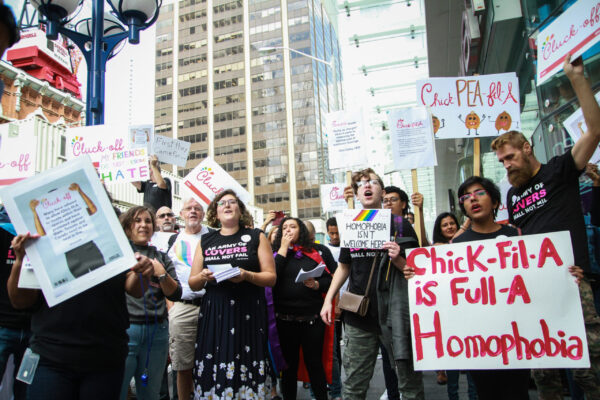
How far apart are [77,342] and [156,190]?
322cm

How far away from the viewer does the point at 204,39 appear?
83375 mm

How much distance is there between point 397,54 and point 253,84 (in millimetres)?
67370

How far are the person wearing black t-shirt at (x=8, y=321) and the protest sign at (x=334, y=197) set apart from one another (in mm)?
8062

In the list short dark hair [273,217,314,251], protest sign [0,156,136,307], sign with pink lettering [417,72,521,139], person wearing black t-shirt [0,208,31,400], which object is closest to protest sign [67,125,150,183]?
short dark hair [273,217,314,251]

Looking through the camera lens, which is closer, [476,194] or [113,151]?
[476,194]

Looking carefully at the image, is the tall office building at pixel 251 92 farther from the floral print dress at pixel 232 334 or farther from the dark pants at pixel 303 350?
the floral print dress at pixel 232 334

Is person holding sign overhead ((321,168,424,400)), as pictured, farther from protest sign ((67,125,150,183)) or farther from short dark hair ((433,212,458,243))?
protest sign ((67,125,150,183))

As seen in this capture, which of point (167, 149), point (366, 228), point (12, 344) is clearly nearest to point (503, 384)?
point (366, 228)

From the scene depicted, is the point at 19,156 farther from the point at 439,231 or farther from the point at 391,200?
the point at 439,231

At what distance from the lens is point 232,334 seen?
322 centimetres

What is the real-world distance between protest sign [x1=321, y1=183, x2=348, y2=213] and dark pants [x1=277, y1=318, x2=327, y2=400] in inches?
260

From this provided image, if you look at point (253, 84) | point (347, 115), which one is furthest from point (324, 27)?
point (347, 115)

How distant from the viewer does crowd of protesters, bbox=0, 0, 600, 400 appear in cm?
226

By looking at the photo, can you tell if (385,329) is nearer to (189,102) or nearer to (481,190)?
(481,190)
